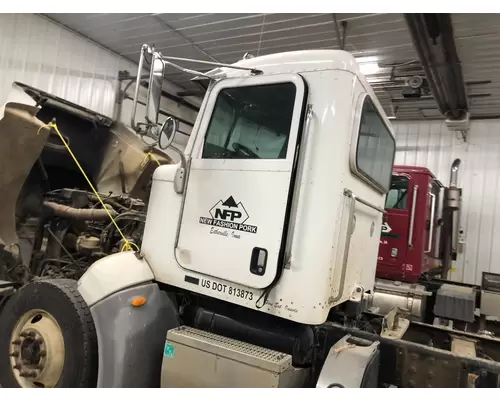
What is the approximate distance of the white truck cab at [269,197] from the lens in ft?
7.00

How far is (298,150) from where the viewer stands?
2184 mm

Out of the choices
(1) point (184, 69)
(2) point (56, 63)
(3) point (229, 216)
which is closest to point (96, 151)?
(2) point (56, 63)

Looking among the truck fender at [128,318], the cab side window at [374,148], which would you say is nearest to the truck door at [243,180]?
the truck fender at [128,318]

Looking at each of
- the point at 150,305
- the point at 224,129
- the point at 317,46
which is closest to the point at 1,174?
the point at 150,305

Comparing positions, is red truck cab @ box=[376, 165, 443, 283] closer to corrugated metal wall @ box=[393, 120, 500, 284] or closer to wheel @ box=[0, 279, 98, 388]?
corrugated metal wall @ box=[393, 120, 500, 284]

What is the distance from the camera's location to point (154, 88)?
210 centimetres

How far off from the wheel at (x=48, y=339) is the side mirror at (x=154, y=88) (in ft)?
4.33

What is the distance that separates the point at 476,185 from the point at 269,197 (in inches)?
254

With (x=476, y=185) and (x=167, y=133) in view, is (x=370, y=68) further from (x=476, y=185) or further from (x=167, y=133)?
(x=167, y=133)

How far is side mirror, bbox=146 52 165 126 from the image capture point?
209 centimetres

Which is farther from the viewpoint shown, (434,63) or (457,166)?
(457,166)

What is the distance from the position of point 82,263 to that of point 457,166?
6.71 m

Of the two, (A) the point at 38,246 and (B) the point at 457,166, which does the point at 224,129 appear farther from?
(B) the point at 457,166

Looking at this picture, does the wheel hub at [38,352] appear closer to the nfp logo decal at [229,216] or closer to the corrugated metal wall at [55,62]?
the nfp logo decal at [229,216]
